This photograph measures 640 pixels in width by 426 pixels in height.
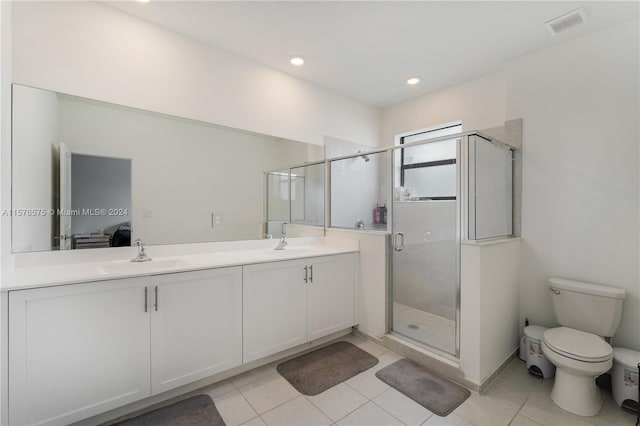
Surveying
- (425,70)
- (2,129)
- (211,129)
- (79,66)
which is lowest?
(2,129)

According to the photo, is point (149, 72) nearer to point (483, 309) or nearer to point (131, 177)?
point (131, 177)

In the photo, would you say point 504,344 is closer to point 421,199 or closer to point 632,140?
point 421,199

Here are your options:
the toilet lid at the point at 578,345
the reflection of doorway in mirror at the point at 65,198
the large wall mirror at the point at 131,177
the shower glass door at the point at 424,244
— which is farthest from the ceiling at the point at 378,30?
the toilet lid at the point at 578,345

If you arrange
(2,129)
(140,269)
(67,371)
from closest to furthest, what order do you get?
1. (67,371)
2. (2,129)
3. (140,269)

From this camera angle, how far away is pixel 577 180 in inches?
90.0

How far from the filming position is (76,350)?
1477mm

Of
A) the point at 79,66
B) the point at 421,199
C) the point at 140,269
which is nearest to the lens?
the point at 140,269

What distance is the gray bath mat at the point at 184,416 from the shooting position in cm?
163

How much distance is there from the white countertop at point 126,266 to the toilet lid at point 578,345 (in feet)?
5.68

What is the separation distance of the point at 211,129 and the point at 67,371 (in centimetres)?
192

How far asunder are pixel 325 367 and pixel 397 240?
132 cm

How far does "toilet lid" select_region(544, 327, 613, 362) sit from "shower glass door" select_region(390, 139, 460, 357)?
2.20ft

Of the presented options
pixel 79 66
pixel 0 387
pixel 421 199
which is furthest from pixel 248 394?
pixel 79 66

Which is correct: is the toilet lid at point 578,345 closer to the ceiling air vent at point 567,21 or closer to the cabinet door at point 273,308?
the cabinet door at point 273,308
